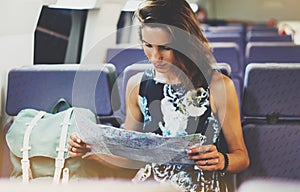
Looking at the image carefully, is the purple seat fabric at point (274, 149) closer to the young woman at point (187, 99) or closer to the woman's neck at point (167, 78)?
the young woman at point (187, 99)

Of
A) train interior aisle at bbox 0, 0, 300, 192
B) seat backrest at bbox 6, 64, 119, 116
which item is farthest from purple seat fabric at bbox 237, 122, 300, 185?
seat backrest at bbox 6, 64, 119, 116

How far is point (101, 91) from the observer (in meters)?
2.08

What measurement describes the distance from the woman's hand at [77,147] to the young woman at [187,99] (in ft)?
0.57

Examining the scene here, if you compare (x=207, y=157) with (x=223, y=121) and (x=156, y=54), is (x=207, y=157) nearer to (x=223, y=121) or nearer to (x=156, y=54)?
(x=223, y=121)

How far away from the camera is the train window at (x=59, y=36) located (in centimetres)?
242

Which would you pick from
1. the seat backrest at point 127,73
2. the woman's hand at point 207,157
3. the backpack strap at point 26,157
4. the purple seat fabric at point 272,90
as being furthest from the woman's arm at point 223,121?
the backpack strap at point 26,157

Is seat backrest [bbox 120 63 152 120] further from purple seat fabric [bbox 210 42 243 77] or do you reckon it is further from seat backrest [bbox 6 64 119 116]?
purple seat fabric [bbox 210 42 243 77]

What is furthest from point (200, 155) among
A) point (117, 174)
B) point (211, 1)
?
point (211, 1)

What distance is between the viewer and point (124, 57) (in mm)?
2139

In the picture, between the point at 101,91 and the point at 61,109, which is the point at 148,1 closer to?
the point at 101,91

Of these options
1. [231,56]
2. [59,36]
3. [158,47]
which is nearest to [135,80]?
[158,47]

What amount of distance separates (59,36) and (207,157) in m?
1.24

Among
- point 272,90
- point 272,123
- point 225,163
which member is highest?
point 272,90

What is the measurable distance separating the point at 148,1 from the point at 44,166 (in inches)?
25.3
